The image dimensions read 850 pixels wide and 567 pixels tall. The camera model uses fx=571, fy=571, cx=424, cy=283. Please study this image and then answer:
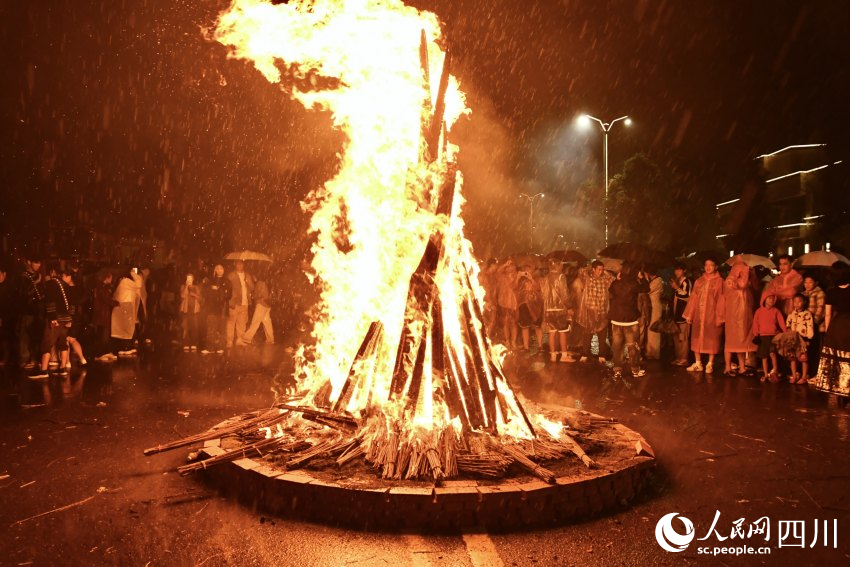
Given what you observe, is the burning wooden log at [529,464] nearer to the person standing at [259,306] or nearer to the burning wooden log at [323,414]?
the burning wooden log at [323,414]

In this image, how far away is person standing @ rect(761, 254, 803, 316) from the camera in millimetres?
11133

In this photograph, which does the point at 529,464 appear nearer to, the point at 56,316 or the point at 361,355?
the point at 361,355

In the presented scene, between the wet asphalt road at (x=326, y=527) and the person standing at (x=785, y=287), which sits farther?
the person standing at (x=785, y=287)

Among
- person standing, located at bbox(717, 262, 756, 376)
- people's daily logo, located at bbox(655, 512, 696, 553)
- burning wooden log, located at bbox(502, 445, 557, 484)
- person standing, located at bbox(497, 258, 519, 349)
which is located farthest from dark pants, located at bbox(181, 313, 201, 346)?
people's daily logo, located at bbox(655, 512, 696, 553)

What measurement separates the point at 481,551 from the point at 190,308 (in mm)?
12744

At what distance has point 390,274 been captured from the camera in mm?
7117

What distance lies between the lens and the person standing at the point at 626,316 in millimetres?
12031

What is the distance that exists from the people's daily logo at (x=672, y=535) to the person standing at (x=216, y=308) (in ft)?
40.5

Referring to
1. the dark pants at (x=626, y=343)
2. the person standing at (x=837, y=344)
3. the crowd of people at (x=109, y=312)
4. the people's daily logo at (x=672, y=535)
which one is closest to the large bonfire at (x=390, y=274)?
the people's daily logo at (x=672, y=535)

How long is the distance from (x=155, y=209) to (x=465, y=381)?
20.6m

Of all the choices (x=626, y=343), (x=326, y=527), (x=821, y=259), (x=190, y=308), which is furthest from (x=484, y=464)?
(x=190, y=308)

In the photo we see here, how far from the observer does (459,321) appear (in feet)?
21.5

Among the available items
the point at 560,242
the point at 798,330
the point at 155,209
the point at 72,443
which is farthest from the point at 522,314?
the point at 560,242

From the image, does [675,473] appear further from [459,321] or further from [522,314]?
[522,314]
